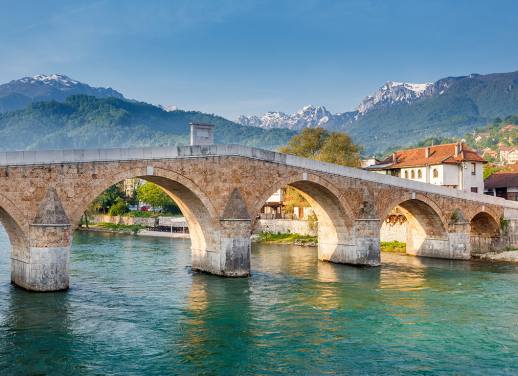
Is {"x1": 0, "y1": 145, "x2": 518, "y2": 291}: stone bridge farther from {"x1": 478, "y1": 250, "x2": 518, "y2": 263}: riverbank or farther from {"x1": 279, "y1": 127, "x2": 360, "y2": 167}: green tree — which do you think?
{"x1": 279, "y1": 127, "x2": 360, "y2": 167}: green tree

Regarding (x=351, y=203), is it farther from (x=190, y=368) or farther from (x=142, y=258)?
(x=190, y=368)

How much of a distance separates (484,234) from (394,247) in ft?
20.4

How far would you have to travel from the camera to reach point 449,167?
4447cm

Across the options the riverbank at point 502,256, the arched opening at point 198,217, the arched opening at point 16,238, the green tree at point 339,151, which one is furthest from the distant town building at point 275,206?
the arched opening at point 16,238

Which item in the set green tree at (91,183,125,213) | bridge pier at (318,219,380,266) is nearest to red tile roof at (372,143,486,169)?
bridge pier at (318,219,380,266)

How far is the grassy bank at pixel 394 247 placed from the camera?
40.3 meters

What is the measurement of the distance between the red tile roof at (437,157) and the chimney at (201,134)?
23185mm

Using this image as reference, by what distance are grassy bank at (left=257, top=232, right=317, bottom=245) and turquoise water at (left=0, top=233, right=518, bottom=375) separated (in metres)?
→ 15.2

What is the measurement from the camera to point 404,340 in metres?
16.8

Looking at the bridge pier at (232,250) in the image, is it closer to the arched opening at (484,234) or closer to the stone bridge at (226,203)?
the stone bridge at (226,203)

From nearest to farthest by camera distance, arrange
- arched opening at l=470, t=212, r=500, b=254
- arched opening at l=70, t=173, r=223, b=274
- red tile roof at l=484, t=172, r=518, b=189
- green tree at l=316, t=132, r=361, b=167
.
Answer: arched opening at l=70, t=173, r=223, b=274
arched opening at l=470, t=212, r=500, b=254
green tree at l=316, t=132, r=361, b=167
red tile roof at l=484, t=172, r=518, b=189

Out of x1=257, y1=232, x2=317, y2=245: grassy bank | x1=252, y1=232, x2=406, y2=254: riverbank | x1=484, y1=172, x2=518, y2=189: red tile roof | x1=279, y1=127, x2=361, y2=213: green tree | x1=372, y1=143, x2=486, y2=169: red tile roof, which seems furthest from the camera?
x1=484, y1=172, x2=518, y2=189: red tile roof

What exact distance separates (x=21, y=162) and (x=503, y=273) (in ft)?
79.7

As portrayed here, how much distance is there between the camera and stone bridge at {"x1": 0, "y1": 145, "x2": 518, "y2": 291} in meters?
21.4
